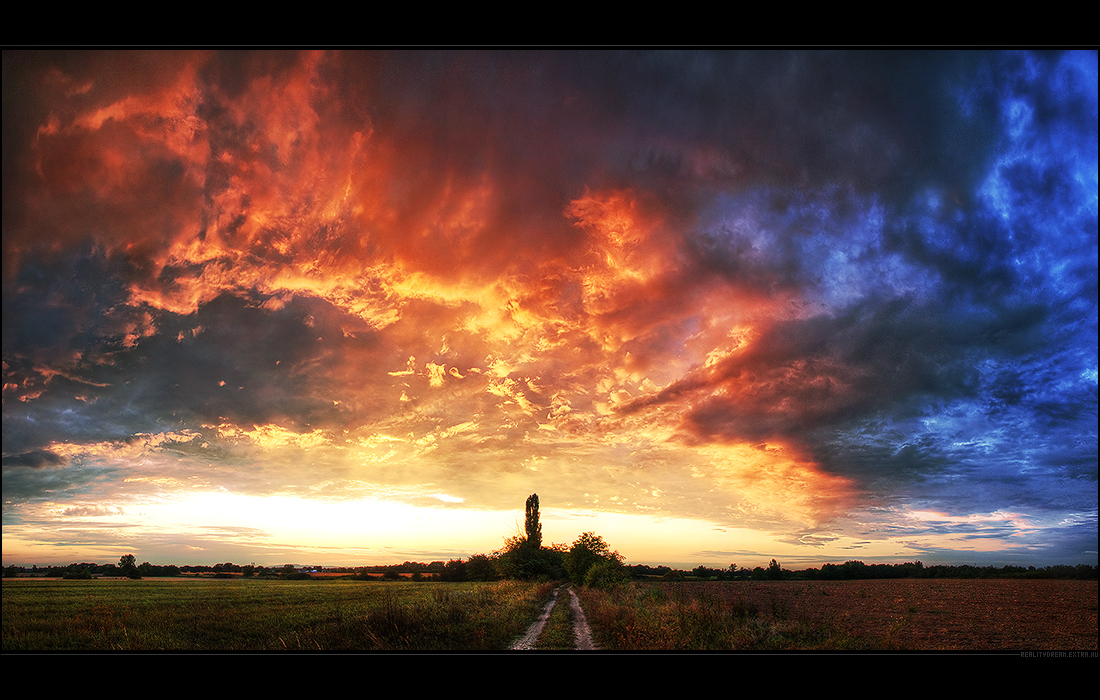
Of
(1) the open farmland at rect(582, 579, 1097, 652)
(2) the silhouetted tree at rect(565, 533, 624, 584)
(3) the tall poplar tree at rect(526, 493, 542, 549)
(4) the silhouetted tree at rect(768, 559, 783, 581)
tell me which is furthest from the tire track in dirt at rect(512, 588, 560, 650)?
(4) the silhouetted tree at rect(768, 559, 783, 581)

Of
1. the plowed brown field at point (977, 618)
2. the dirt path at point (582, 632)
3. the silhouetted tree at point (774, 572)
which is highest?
the dirt path at point (582, 632)

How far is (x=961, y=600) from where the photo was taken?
120 feet

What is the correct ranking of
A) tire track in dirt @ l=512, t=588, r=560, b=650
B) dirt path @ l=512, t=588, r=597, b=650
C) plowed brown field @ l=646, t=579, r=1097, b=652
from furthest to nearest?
plowed brown field @ l=646, t=579, r=1097, b=652 → tire track in dirt @ l=512, t=588, r=560, b=650 → dirt path @ l=512, t=588, r=597, b=650

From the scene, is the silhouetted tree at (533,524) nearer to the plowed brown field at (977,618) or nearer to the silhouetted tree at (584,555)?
the silhouetted tree at (584,555)

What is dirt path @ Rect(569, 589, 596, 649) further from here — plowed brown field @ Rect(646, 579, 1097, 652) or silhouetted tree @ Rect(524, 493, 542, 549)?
silhouetted tree @ Rect(524, 493, 542, 549)

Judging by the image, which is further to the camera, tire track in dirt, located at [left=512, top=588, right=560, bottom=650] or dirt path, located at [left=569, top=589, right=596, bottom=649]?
tire track in dirt, located at [left=512, top=588, right=560, bottom=650]

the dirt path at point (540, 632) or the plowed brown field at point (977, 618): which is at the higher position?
the dirt path at point (540, 632)

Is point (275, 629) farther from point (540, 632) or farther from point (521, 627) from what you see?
point (540, 632)

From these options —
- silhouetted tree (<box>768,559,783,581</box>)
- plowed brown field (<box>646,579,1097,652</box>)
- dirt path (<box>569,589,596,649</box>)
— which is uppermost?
dirt path (<box>569,589,596,649</box>)

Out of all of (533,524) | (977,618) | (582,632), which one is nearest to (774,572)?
(533,524)

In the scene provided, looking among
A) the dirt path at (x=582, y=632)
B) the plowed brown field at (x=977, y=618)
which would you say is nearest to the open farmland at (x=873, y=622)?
the plowed brown field at (x=977, y=618)

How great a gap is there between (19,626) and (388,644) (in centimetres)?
1965
